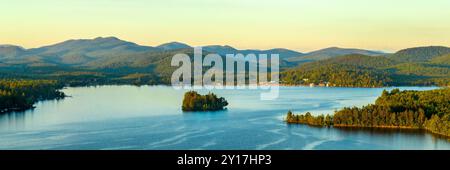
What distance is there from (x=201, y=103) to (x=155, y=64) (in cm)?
4112

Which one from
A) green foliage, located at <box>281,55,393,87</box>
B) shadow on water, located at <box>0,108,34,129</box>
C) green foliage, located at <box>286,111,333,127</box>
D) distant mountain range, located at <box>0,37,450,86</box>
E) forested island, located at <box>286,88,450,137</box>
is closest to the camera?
forested island, located at <box>286,88,450,137</box>

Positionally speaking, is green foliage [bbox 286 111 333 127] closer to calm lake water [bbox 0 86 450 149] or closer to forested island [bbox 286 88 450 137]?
forested island [bbox 286 88 450 137]

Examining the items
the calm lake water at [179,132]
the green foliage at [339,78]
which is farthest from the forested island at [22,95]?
the green foliage at [339,78]

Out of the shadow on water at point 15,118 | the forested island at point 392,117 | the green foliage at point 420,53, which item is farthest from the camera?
the green foliage at point 420,53

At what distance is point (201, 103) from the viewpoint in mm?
22250

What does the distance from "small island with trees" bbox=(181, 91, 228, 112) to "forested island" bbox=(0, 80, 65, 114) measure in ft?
19.7

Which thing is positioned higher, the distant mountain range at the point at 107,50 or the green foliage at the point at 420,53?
the distant mountain range at the point at 107,50

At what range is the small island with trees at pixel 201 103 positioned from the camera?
2208 centimetres

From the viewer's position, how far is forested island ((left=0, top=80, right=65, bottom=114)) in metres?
22.6

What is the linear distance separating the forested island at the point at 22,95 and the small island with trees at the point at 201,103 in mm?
6009

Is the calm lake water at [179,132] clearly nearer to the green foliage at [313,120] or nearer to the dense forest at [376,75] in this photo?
the green foliage at [313,120]

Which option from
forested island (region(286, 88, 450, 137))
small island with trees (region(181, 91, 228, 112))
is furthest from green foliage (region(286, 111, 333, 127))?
small island with trees (region(181, 91, 228, 112))

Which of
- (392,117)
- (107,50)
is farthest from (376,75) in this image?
(107,50)
